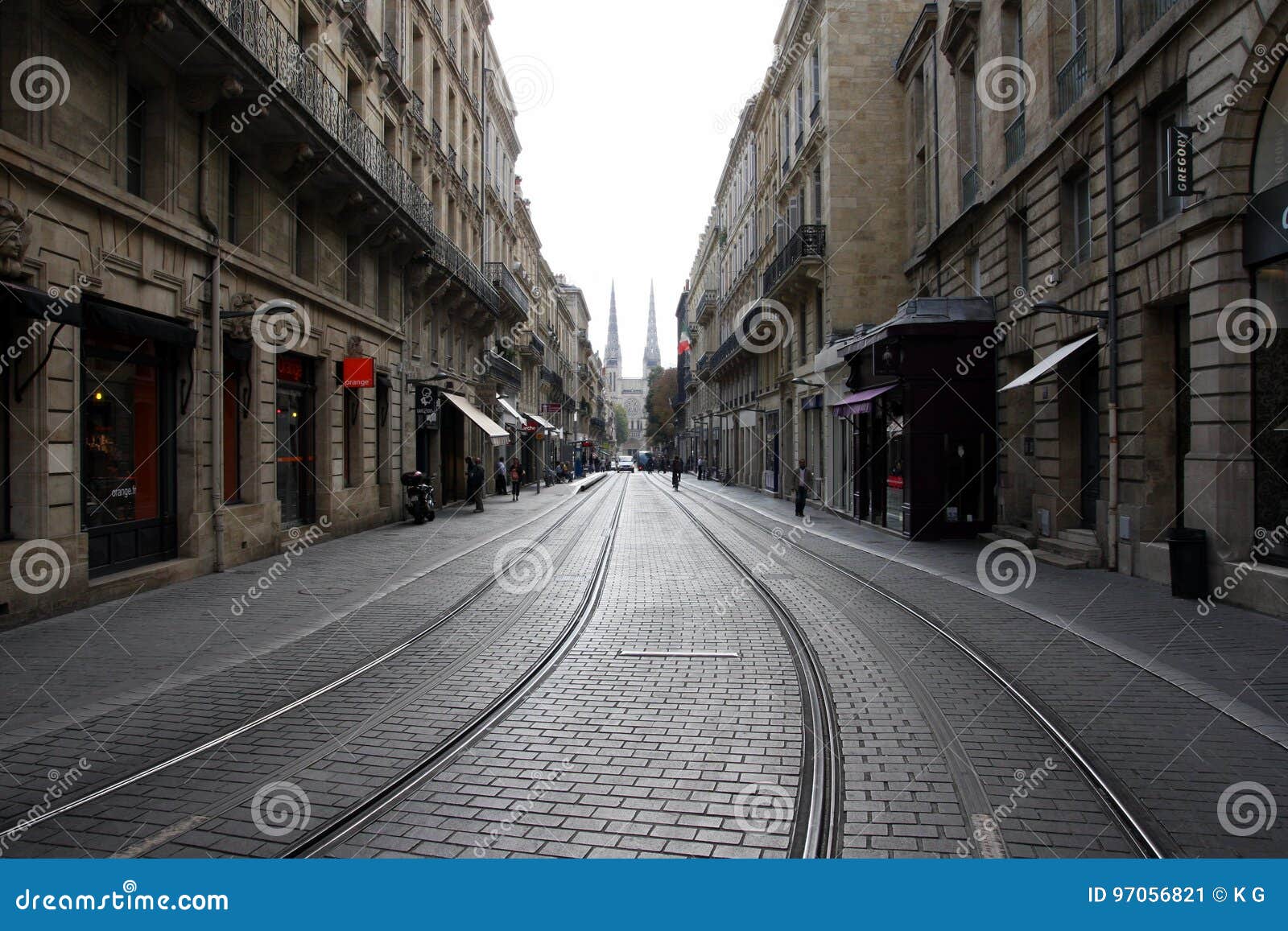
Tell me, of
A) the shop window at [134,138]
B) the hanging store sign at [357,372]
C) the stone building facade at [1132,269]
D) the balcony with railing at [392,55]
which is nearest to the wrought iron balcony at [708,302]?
the balcony with railing at [392,55]

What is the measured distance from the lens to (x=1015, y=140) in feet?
52.6

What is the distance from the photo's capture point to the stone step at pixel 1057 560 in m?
12.2

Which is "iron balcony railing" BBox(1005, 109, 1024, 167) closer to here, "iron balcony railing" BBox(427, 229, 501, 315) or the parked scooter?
"iron balcony railing" BBox(427, 229, 501, 315)

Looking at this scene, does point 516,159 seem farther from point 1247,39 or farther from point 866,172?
point 1247,39

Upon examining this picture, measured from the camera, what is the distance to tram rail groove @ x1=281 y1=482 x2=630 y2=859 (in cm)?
368

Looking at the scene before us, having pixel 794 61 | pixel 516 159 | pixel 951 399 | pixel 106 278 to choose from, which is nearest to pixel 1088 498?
pixel 951 399

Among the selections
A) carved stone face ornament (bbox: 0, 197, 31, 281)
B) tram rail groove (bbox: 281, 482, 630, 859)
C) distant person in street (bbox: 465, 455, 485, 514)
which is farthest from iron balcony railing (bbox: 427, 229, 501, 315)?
tram rail groove (bbox: 281, 482, 630, 859)

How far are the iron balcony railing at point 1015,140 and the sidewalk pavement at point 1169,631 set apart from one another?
8035mm

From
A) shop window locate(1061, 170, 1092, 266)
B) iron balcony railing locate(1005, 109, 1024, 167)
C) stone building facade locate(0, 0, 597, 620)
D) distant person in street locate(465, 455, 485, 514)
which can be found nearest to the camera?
stone building facade locate(0, 0, 597, 620)

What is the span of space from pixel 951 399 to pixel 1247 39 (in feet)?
29.6

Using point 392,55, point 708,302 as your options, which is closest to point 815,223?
point 392,55

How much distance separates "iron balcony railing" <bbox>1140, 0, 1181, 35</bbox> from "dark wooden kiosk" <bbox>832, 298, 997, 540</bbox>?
6426mm

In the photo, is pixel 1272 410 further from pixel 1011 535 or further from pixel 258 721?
pixel 258 721

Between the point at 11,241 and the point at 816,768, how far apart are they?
8.89 meters
